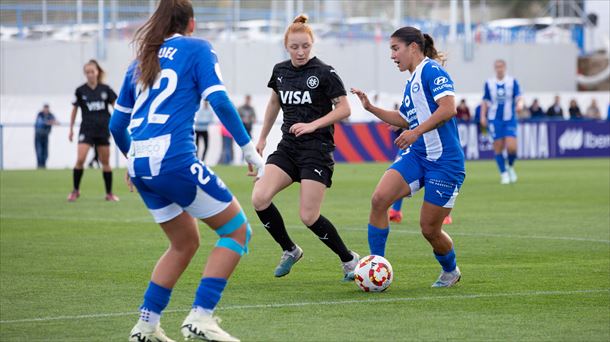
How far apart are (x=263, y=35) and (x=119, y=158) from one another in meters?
10.2

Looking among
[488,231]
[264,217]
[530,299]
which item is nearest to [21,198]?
[488,231]

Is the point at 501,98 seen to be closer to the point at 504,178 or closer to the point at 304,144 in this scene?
the point at 504,178

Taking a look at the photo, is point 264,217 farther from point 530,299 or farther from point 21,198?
point 21,198

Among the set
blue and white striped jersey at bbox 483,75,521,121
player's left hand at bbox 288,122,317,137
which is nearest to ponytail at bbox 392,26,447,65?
player's left hand at bbox 288,122,317,137

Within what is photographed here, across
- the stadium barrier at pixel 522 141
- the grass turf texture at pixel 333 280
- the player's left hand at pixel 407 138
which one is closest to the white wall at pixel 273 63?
the stadium barrier at pixel 522 141

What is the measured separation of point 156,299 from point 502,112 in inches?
723

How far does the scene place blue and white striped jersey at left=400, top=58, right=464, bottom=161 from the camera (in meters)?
9.30

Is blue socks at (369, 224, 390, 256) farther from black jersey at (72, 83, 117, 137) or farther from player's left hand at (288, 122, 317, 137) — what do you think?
black jersey at (72, 83, 117, 137)

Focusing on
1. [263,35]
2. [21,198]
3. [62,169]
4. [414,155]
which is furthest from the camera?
[263,35]

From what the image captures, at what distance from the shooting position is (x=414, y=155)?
955 cm

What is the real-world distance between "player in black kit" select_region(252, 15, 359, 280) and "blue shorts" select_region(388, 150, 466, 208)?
0.69 meters

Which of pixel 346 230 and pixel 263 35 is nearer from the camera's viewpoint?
pixel 346 230

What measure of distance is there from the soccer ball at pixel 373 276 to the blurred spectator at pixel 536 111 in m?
32.3

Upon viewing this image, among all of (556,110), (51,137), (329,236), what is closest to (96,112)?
(329,236)
